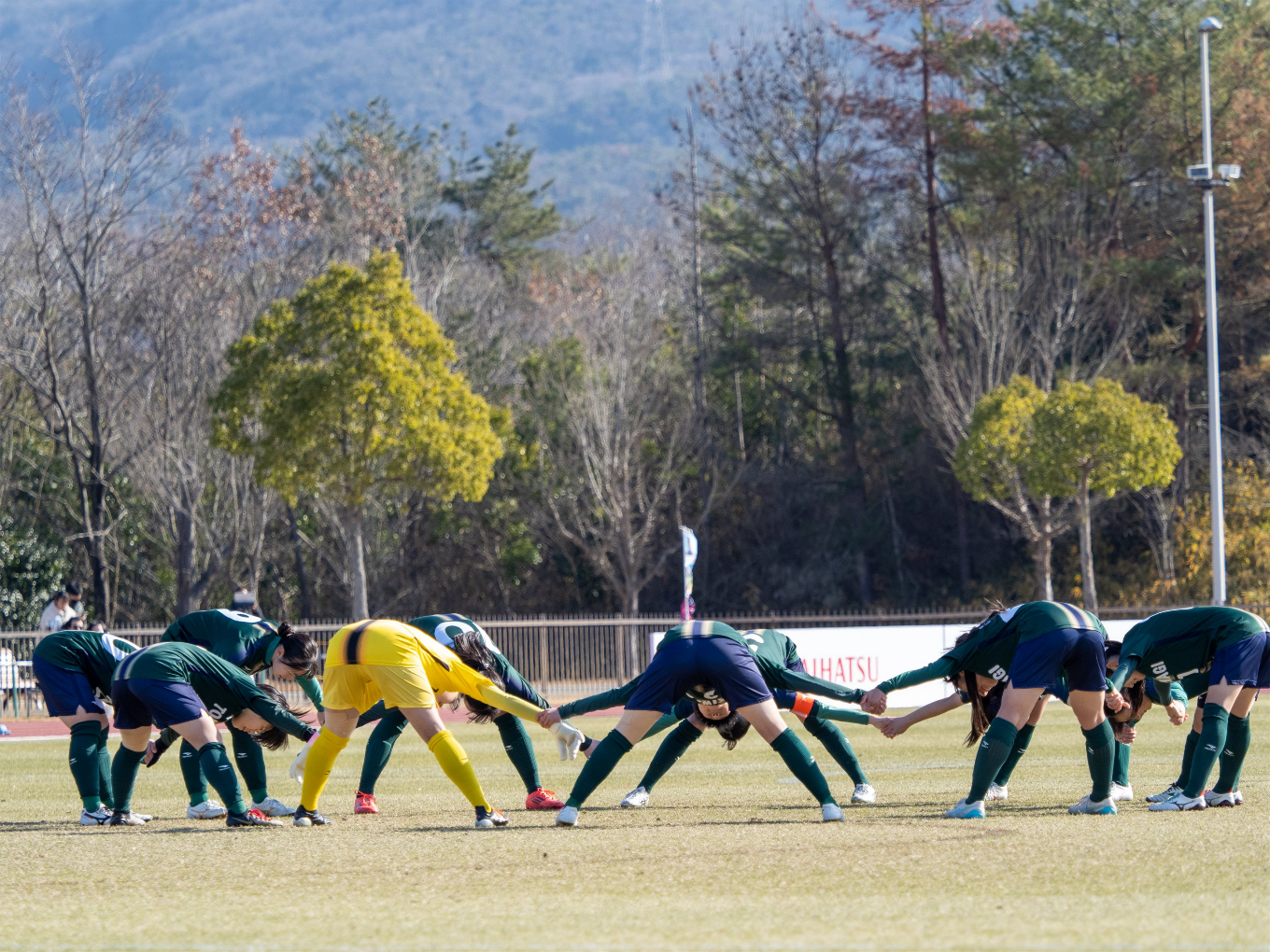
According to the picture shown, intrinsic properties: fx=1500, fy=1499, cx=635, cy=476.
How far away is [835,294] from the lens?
39.1 metres

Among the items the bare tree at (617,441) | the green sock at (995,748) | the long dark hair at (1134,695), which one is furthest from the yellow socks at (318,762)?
the bare tree at (617,441)

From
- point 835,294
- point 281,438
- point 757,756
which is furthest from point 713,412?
point 757,756

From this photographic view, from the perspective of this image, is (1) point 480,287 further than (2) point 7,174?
Yes

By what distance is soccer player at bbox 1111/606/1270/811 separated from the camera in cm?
960

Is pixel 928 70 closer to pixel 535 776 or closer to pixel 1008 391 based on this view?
pixel 1008 391

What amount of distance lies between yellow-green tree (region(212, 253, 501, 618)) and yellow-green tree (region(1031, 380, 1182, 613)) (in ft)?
33.4

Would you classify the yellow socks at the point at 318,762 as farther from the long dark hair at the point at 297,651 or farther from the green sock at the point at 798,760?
the green sock at the point at 798,760

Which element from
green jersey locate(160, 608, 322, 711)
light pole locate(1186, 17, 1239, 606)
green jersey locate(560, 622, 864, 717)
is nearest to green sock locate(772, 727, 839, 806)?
green jersey locate(560, 622, 864, 717)

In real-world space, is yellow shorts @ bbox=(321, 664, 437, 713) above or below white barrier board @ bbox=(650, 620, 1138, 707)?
above

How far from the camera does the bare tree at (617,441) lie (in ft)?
114

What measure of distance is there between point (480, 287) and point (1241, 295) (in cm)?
2050

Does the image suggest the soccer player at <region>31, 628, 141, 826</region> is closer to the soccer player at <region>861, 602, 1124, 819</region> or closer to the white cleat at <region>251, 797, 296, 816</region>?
the white cleat at <region>251, 797, 296, 816</region>

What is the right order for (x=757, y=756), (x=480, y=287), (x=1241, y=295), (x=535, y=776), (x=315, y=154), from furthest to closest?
(x=315, y=154) → (x=480, y=287) → (x=1241, y=295) → (x=757, y=756) → (x=535, y=776)

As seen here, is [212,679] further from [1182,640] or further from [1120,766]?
[1182,640]
